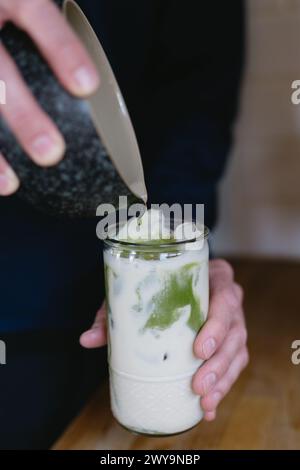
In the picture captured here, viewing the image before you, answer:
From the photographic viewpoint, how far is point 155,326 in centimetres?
65

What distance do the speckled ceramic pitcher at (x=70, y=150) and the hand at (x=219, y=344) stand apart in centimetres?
19

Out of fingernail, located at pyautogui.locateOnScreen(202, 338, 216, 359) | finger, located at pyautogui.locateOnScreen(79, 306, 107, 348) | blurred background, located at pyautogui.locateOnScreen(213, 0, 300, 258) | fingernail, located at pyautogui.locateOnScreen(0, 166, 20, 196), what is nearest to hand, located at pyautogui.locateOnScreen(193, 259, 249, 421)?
fingernail, located at pyautogui.locateOnScreen(202, 338, 216, 359)

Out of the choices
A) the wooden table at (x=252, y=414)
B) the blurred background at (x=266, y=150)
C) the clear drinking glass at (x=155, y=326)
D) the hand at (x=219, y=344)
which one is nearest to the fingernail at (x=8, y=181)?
the clear drinking glass at (x=155, y=326)

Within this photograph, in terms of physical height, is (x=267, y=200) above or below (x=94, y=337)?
above

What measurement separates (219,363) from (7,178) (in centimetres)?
36

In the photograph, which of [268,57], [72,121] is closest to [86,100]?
[72,121]

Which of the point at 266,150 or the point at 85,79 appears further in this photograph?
the point at 266,150

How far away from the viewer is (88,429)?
82cm

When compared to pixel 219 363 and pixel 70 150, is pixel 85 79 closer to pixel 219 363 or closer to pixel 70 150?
pixel 70 150

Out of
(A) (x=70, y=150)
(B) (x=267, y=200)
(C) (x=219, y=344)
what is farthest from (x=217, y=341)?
(B) (x=267, y=200)

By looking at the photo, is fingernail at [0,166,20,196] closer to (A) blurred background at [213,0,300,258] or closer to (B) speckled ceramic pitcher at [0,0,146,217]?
(B) speckled ceramic pitcher at [0,0,146,217]

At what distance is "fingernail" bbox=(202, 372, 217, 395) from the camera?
27.2 inches

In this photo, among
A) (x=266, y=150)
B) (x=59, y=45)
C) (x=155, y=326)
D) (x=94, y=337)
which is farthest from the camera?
(x=266, y=150)
